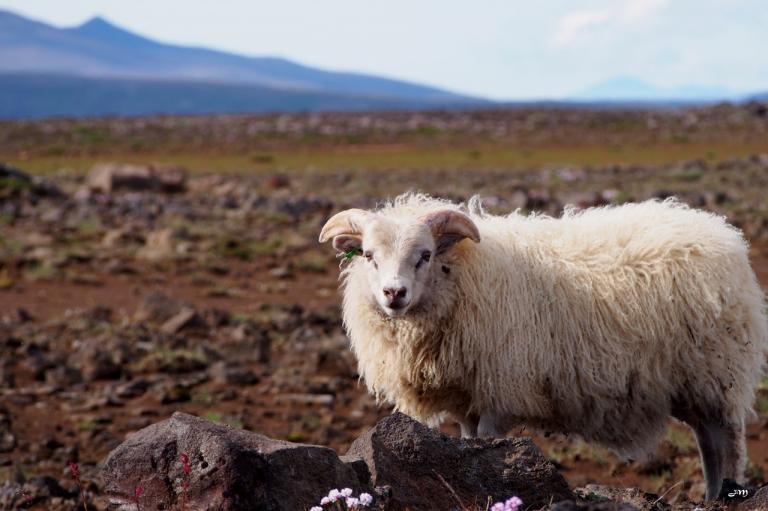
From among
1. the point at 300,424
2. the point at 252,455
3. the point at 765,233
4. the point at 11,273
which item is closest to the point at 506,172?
the point at 765,233

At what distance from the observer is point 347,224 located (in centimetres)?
725

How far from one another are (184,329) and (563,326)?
7574 millimetres

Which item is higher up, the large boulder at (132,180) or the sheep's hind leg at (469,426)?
the sheep's hind leg at (469,426)

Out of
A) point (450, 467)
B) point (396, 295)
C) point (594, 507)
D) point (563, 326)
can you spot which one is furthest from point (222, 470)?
point (563, 326)

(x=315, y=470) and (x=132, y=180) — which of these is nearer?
(x=315, y=470)

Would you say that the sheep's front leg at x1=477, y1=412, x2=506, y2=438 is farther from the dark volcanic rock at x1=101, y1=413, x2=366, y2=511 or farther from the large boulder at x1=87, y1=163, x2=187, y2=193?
the large boulder at x1=87, y1=163, x2=187, y2=193

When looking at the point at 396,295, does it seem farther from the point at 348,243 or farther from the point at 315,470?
the point at 315,470

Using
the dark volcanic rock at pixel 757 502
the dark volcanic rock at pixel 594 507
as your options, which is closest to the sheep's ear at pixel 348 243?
the dark volcanic rock at pixel 757 502

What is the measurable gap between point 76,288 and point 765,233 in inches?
487

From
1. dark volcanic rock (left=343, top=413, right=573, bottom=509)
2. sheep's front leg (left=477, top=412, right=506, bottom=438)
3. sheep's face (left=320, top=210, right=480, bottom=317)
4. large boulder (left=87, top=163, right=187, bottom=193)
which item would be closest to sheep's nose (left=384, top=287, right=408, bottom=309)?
sheep's face (left=320, top=210, right=480, bottom=317)

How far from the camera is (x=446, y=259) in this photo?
23.1 ft

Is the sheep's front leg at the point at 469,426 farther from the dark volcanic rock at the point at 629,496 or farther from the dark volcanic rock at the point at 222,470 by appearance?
the dark volcanic rock at the point at 222,470

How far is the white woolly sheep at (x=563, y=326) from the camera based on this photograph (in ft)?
22.2

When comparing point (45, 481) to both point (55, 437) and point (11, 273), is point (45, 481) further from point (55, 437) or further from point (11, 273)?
point (11, 273)
